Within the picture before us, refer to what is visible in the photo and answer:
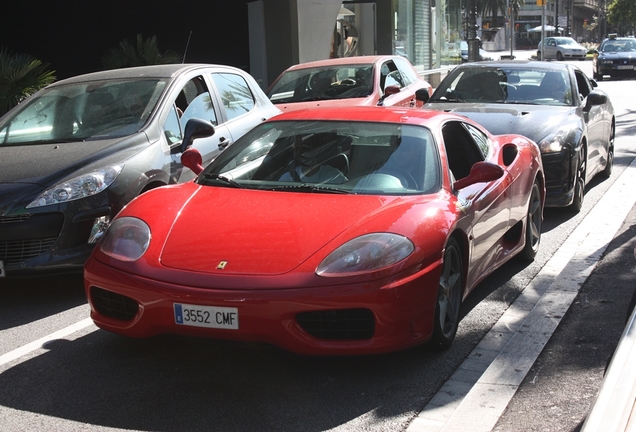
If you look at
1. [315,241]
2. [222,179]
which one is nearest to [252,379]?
[315,241]

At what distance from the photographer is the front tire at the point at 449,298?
473 cm

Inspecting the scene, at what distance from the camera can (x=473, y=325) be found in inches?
214

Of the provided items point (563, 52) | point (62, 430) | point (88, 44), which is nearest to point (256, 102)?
point (62, 430)

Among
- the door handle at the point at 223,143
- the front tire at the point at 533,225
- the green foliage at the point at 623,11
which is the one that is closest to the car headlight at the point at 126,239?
the door handle at the point at 223,143

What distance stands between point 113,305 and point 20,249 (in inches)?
66.7

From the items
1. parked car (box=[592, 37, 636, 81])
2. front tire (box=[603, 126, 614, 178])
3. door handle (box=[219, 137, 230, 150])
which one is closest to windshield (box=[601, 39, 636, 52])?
parked car (box=[592, 37, 636, 81])

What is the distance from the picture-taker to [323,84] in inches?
484

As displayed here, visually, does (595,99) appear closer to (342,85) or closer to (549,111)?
(549,111)

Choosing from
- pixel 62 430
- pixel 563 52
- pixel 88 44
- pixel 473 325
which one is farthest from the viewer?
pixel 563 52

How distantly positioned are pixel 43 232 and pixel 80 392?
6.34 ft

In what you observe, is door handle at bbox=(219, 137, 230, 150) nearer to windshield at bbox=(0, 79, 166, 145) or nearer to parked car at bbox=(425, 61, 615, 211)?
windshield at bbox=(0, 79, 166, 145)

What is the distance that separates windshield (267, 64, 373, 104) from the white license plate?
8.02 meters

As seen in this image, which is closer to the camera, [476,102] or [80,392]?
[80,392]

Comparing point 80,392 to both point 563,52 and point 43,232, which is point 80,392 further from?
point 563,52
